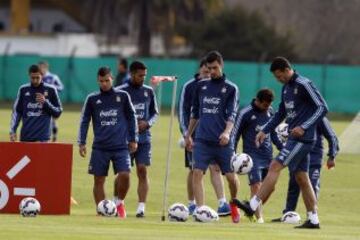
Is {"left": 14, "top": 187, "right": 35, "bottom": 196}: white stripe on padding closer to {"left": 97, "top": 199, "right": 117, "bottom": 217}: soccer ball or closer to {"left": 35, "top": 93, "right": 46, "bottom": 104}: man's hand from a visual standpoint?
{"left": 97, "top": 199, "right": 117, "bottom": 217}: soccer ball

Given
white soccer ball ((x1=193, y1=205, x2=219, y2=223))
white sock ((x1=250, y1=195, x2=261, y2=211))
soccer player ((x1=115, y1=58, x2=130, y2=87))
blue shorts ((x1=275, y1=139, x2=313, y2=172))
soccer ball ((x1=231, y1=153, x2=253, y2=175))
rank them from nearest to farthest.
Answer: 1. blue shorts ((x1=275, y1=139, x2=313, y2=172))
2. white sock ((x1=250, y1=195, x2=261, y2=211))
3. white soccer ball ((x1=193, y1=205, x2=219, y2=223))
4. soccer ball ((x1=231, y1=153, x2=253, y2=175))
5. soccer player ((x1=115, y1=58, x2=130, y2=87))

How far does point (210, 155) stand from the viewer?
60.2 ft

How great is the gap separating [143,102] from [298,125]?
371 cm

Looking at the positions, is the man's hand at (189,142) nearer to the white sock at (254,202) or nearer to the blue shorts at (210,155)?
the blue shorts at (210,155)

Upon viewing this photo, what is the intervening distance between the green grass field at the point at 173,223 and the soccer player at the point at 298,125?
0.42m

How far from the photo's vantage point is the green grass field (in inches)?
578

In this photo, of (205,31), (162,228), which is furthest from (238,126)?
(205,31)

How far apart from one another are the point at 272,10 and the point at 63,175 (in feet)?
225

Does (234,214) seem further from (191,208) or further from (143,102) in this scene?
(143,102)

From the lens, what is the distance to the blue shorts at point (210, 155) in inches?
720

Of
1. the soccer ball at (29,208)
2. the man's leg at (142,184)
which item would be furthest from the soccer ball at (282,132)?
the soccer ball at (29,208)

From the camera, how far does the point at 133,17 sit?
240ft

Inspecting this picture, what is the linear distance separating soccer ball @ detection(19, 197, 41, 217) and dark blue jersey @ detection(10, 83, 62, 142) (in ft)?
13.9

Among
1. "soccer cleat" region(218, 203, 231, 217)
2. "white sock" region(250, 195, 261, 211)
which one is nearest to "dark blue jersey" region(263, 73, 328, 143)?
"white sock" region(250, 195, 261, 211)
